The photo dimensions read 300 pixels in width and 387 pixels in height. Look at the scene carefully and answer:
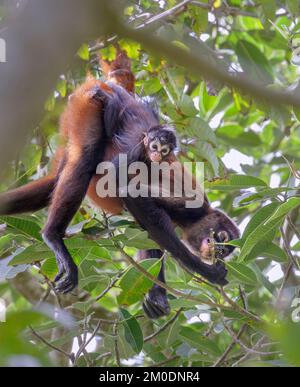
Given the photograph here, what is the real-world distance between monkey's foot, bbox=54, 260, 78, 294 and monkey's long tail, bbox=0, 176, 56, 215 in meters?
0.48

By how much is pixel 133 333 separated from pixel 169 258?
92 cm

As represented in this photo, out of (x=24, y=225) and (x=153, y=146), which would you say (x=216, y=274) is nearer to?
(x=153, y=146)

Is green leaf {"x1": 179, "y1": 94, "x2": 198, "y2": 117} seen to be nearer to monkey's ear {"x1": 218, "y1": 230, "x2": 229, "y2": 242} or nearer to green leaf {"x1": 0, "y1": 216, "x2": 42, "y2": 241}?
monkey's ear {"x1": 218, "y1": 230, "x2": 229, "y2": 242}

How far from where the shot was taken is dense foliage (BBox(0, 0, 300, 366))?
355 centimetres

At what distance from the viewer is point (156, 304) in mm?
4461

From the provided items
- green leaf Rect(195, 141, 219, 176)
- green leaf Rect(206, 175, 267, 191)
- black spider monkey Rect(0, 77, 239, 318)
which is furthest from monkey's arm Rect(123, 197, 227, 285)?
green leaf Rect(206, 175, 267, 191)

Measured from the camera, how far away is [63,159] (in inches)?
177

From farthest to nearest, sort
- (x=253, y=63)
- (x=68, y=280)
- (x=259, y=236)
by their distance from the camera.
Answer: (x=253, y=63) < (x=68, y=280) < (x=259, y=236)

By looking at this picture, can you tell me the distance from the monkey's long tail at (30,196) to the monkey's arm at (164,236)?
0.52m

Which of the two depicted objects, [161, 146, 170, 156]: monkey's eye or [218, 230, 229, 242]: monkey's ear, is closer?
[161, 146, 170, 156]: monkey's eye

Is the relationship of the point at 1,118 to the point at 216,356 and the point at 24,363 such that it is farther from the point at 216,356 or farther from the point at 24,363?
the point at 216,356

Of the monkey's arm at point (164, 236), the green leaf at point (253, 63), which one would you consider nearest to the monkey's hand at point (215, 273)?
the monkey's arm at point (164, 236)

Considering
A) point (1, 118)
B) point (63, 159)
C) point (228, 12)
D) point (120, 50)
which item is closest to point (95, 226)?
point (63, 159)

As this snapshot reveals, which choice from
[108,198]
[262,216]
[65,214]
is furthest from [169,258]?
[262,216]
